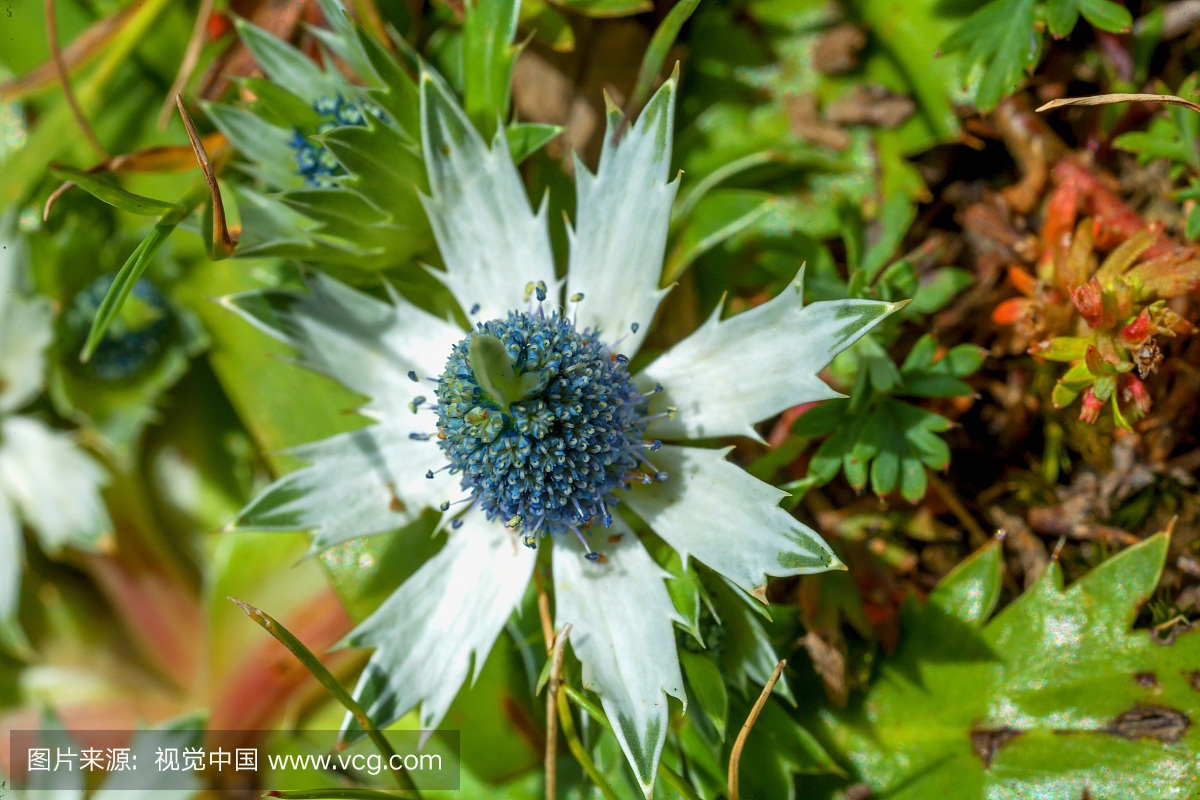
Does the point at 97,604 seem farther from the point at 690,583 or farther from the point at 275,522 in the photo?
the point at 690,583

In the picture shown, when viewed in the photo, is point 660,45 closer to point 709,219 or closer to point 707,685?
point 709,219

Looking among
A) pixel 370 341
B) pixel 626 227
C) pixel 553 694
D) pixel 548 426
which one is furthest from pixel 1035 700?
pixel 370 341

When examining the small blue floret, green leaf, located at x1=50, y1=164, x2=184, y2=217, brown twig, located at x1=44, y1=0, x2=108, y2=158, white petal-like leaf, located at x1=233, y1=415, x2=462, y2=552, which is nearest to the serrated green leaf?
white petal-like leaf, located at x1=233, y1=415, x2=462, y2=552

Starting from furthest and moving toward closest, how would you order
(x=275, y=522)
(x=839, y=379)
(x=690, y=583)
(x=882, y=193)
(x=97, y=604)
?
(x=97, y=604), (x=882, y=193), (x=839, y=379), (x=275, y=522), (x=690, y=583)

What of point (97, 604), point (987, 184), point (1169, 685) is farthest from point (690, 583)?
point (97, 604)

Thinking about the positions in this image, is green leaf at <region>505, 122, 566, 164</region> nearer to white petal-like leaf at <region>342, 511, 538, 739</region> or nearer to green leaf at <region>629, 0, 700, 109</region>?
green leaf at <region>629, 0, 700, 109</region>

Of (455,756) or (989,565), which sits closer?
(989,565)
